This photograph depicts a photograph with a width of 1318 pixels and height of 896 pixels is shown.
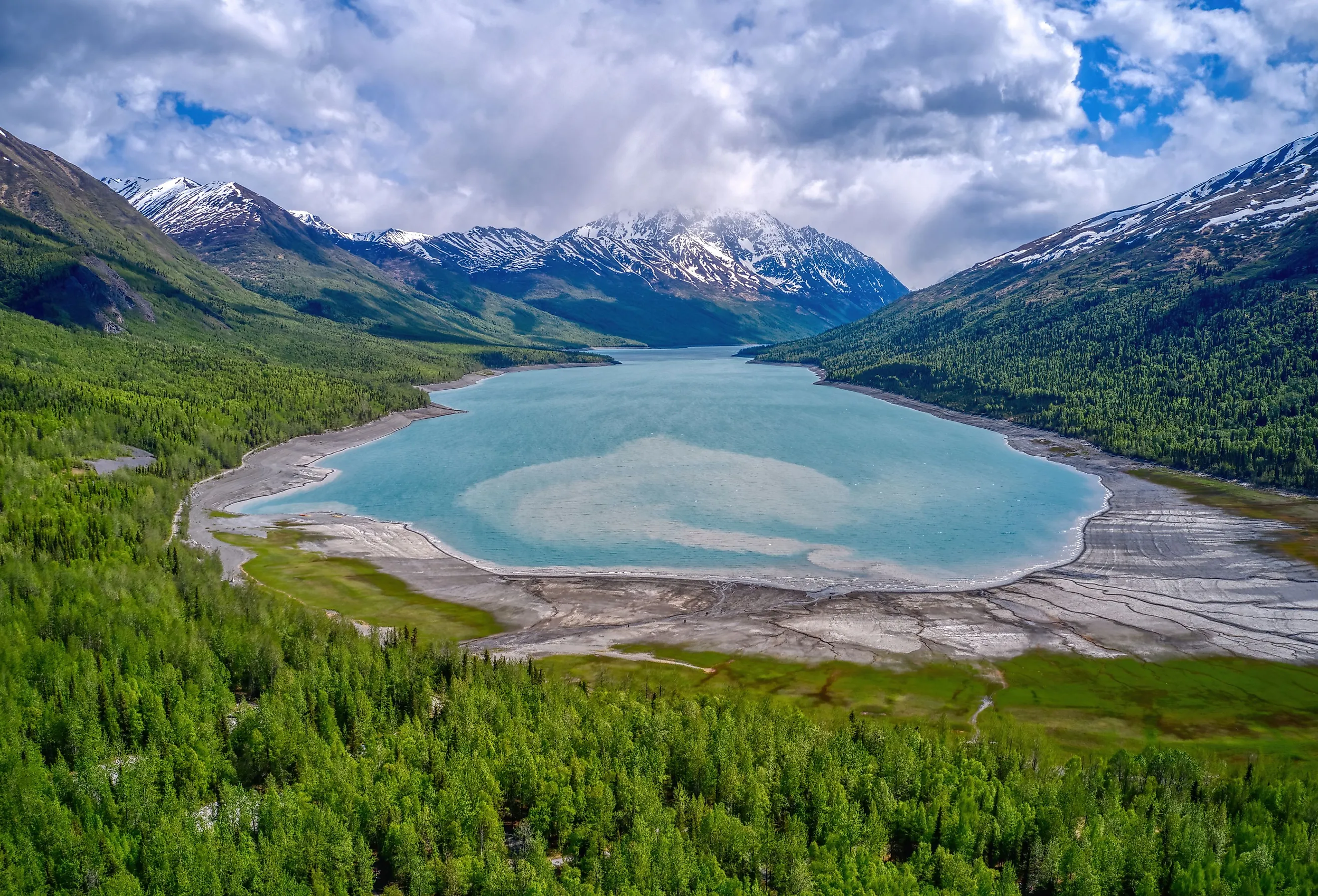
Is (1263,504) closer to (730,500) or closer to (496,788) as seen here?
(730,500)

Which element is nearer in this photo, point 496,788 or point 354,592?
point 496,788

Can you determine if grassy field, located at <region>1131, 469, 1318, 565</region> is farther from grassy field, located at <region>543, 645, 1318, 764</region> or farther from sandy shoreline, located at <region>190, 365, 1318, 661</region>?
grassy field, located at <region>543, 645, 1318, 764</region>

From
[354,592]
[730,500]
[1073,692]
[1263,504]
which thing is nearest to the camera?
[1073,692]

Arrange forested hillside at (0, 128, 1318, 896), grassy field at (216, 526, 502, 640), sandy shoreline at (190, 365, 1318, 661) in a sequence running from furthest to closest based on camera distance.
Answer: grassy field at (216, 526, 502, 640)
sandy shoreline at (190, 365, 1318, 661)
forested hillside at (0, 128, 1318, 896)

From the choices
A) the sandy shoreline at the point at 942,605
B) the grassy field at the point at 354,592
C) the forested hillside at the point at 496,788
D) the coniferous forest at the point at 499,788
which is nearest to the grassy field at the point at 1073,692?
the sandy shoreline at the point at 942,605

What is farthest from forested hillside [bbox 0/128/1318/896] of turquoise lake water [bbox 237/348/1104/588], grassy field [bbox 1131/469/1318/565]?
grassy field [bbox 1131/469/1318/565]

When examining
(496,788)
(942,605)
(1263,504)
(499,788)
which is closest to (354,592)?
(499,788)

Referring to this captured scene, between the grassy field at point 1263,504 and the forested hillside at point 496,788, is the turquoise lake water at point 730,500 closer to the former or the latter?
the grassy field at point 1263,504
